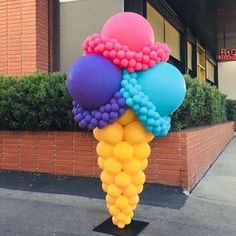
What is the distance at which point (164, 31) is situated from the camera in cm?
1238

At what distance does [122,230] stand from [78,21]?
242 inches

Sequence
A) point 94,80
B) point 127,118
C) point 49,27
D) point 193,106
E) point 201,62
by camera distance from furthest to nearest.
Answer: point 201,62
point 49,27
point 193,106
point 127,118
point 94,80

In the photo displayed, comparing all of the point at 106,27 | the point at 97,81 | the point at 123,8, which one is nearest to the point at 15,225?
the point at 97,81

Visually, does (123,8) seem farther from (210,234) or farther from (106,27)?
(210,234)

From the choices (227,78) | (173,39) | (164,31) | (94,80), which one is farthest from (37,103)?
(227,78)

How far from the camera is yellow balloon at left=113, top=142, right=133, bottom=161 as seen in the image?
4371mm

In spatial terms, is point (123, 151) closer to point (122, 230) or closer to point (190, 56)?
point (122, 230)

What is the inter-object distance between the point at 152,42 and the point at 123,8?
524 centimetres

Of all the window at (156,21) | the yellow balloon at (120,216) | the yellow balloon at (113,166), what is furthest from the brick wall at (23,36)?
the yellow balloon at (120,216)

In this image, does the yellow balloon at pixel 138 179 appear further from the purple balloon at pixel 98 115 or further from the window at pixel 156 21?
the window at pixel 156 21

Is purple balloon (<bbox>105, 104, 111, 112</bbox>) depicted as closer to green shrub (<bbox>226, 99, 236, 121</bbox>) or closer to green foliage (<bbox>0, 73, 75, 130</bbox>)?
green foliage (<bbox>0, 73, 75, 130</bbox>)

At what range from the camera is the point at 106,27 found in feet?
14.1

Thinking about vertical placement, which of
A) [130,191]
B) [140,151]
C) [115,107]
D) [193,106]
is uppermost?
[193,106]

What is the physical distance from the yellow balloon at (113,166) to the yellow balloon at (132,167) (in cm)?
7
